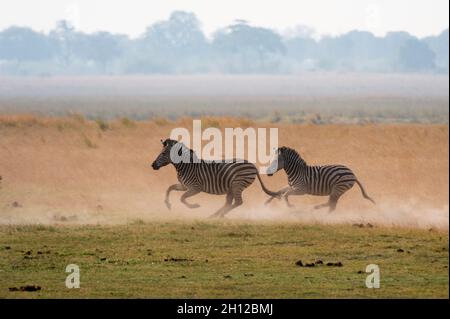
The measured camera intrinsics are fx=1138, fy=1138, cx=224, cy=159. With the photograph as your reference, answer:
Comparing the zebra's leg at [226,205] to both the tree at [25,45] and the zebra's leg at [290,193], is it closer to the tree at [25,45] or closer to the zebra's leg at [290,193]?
the zebra's leg at [290,193]

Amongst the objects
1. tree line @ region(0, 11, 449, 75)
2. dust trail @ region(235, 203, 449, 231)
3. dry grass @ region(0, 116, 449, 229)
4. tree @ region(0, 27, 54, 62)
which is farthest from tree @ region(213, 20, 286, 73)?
dust trail @ region(235, 203, 449, 231)

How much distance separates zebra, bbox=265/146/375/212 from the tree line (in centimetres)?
7737

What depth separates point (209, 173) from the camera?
16781mm

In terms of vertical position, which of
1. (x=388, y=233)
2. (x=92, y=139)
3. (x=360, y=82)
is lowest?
(x=388, y=233)

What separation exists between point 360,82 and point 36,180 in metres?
98.9

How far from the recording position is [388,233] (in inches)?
652

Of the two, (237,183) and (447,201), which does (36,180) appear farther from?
(447,201)

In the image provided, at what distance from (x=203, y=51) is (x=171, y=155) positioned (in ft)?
411

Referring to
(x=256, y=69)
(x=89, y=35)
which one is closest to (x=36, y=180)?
(x=89, y=35)

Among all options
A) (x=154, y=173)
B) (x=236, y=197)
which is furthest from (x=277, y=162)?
(x=154, y=173)

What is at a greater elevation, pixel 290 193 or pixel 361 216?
pixel 290 193

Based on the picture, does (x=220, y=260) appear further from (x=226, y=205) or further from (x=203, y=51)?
(x=203, y=51)

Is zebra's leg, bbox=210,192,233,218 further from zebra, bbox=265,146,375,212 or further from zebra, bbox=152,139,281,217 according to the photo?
zebra, bbox=265,146,375,212
